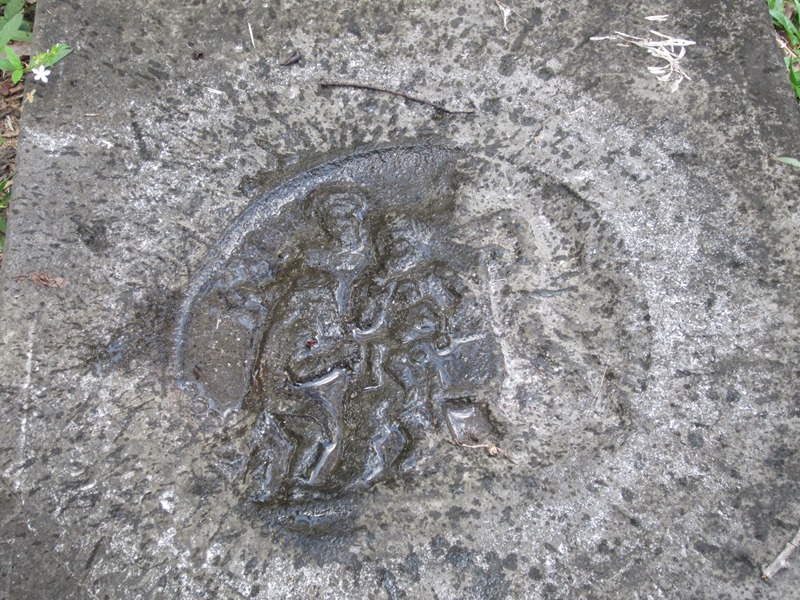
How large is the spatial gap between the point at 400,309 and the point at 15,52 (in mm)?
1712

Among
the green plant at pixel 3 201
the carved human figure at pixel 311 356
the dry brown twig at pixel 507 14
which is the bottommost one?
the green plant at pixel 3 201

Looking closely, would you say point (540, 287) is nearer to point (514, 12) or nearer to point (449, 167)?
point (449, 167)

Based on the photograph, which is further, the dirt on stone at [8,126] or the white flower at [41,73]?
the dirt on stone at [8,126]

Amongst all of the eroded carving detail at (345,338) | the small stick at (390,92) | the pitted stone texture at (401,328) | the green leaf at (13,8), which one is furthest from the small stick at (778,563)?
the green leaf at (13,8)

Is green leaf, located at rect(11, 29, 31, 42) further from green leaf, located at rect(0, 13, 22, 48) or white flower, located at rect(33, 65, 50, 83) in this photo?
white flower, located at rect(33, 65, 50, 83)

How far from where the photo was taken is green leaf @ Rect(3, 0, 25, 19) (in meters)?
2.44

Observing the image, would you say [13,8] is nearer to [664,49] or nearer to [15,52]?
[15,52]

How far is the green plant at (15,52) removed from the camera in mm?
1655

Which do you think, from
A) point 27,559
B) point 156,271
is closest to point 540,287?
point 156,271

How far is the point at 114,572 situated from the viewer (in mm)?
1422

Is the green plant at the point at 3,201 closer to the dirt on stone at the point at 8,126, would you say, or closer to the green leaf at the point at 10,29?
the dirt on stone at the point at 8,126

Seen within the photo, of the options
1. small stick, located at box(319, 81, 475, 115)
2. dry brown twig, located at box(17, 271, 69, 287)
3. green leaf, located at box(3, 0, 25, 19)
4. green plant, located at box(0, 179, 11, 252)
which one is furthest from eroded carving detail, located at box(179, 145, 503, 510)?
green leaf, located at box(3, 0, 25, 19)

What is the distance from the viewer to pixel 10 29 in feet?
7.57

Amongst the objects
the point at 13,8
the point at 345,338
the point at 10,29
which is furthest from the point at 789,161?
the point at 13,8
